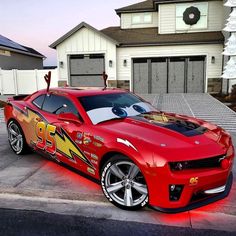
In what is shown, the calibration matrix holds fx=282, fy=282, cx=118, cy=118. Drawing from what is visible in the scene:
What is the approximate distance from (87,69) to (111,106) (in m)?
15.1

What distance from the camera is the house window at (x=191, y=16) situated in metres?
18.9

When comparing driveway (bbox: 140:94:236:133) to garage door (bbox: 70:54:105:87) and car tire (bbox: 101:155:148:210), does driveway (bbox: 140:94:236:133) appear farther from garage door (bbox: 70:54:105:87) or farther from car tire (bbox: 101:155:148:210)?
garage door (bbox: 70:54:105:87)

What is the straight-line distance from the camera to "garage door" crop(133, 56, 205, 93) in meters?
18.4

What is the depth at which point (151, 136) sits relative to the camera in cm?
357

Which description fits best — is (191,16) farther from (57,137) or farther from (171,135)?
(171,135)

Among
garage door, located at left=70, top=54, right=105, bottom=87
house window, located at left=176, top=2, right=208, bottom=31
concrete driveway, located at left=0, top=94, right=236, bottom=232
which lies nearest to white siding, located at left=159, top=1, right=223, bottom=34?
house window, located at left=176, top=2, right=208, bottom=31

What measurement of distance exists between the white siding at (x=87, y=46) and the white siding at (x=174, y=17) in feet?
13.1

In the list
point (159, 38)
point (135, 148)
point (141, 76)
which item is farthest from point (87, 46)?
point (135, 148)

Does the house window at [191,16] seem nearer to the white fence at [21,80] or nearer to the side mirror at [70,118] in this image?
the white fence at [21,80]

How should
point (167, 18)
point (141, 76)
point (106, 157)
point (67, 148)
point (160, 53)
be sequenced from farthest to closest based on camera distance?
point (167, 18), point (141, 76), point (160, 53), point (67, 148), point (106, 157)

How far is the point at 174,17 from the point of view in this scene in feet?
63.6

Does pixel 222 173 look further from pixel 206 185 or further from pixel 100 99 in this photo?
pixel 100 99

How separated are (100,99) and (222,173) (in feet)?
7.57

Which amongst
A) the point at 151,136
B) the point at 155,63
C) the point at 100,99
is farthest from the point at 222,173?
the point at 155,63
